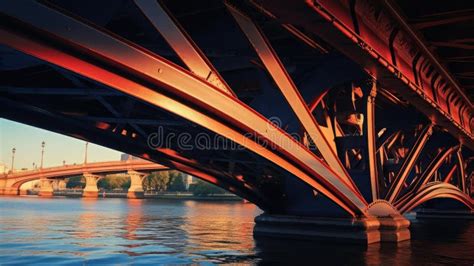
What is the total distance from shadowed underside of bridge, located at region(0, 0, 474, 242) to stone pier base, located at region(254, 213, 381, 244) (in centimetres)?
36

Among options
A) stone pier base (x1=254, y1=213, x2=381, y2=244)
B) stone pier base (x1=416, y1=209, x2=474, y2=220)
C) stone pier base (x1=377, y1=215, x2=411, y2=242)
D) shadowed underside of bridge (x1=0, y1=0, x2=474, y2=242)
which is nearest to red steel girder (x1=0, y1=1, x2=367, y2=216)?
shadowed underside of bridge (x1=0, y1=0, x2=474, y2=242)

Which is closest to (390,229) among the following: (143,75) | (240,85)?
(240,85)

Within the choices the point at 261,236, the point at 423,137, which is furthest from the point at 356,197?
the point at 423,137

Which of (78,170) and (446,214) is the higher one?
(78,170)

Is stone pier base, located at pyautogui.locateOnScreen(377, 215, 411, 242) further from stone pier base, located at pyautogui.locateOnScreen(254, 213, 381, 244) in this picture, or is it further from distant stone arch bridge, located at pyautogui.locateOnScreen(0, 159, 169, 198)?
distant stone arch bridge, located at pyautogui.locateOnScreen(0, 159, 169, 198)

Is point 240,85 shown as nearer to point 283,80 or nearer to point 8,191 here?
point 283,80

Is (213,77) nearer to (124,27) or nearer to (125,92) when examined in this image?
(125,92)

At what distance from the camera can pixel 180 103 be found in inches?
373

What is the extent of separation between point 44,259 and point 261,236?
404 inches

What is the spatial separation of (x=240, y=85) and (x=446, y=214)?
127 feet

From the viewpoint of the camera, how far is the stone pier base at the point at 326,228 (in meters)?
18.4

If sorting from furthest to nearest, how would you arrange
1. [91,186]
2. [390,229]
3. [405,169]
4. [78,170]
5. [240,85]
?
[91,186], [78,170], [405,169], [390,229], [240,85]

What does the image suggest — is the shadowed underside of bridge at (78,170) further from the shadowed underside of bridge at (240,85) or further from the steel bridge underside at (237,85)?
the shadowed underside of bridge at (240,85)

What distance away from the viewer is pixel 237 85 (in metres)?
17.8
